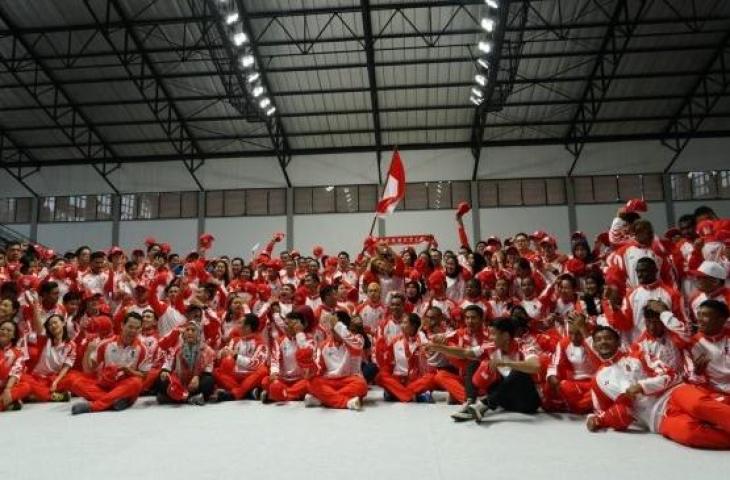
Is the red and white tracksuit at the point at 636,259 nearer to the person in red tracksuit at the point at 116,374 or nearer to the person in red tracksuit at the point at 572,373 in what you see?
the person in red tracksuit at the point at 572,373

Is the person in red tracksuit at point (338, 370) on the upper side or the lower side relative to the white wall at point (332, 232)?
lower

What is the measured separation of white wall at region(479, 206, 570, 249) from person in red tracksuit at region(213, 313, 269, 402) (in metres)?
13.4

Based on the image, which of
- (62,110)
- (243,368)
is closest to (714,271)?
(243,368)

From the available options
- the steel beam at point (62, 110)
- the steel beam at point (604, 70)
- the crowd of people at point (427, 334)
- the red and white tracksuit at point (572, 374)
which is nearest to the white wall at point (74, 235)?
the steel beam at point (62, 110)

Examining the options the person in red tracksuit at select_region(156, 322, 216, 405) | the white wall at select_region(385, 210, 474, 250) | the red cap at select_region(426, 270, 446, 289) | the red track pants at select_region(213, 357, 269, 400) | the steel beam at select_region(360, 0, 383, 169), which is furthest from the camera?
the white wall at select_region(385, 210, 474, 250)

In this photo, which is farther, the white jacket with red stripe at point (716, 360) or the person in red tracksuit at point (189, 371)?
the person in red tracksuit at point (189, 371)

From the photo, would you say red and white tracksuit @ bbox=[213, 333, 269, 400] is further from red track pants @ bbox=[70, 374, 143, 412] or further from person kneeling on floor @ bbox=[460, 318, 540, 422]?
person kneeling on floor @ bbox=[460, 318, 540, 422]

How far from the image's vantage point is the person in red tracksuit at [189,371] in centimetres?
575

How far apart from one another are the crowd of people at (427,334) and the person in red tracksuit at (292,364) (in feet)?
0.06

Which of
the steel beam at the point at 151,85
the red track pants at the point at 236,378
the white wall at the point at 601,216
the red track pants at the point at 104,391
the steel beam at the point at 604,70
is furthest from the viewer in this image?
the white wall at the point at 601,216

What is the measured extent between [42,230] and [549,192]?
64.8 ft

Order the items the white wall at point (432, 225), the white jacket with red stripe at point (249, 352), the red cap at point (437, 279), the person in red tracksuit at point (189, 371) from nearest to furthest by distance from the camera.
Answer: the person in red tracksuit at point (189, 371), the white jacket with red stripe at point (249, 352), the red cap at point (437, 279), the white wall at point (432, 225)

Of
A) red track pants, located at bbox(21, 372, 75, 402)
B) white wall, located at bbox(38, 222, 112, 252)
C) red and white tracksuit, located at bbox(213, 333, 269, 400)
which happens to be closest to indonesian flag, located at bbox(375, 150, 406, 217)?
red and white tracksuit, located at bbox(213, 333, 269, 400)

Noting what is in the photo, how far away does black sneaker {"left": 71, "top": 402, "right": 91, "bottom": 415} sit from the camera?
5227 mm
